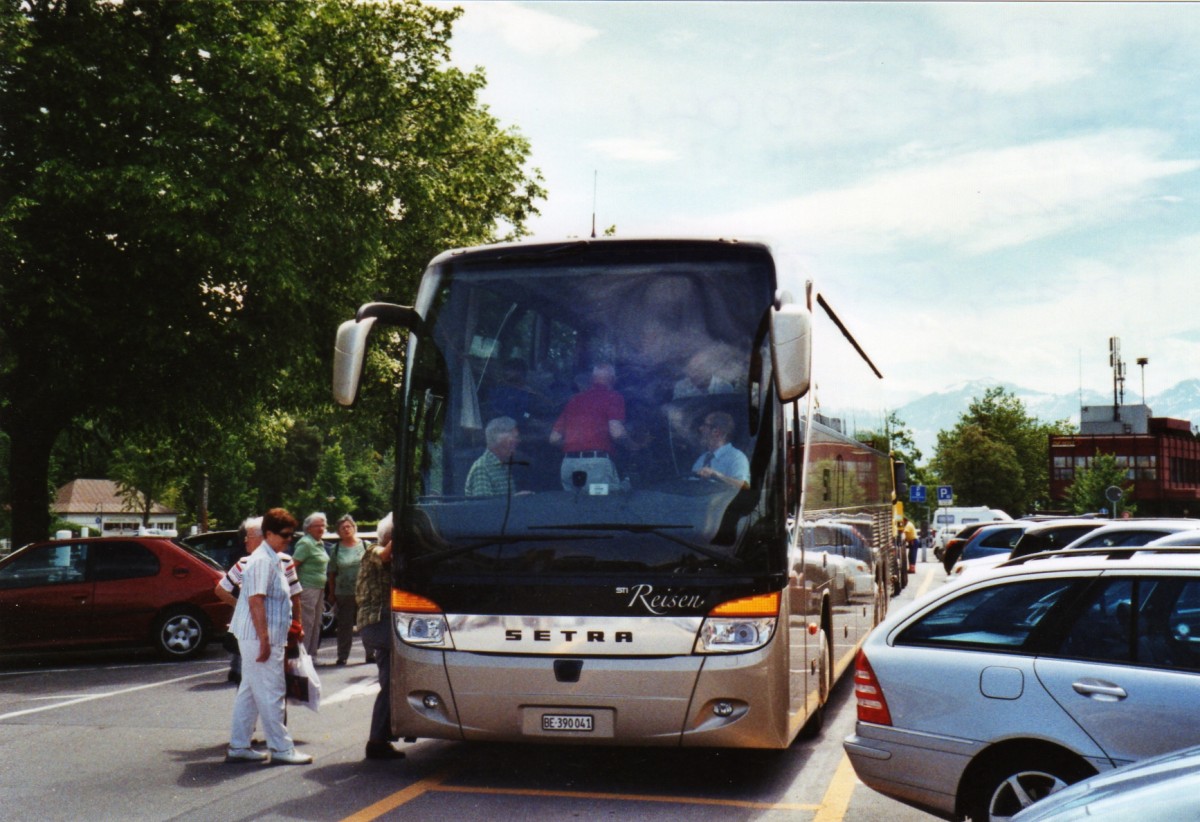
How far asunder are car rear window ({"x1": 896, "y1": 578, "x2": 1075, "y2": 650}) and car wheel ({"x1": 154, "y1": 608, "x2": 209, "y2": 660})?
39.8ft

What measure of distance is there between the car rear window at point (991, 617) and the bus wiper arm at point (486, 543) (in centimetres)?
186

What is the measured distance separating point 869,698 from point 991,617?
2.23 feet

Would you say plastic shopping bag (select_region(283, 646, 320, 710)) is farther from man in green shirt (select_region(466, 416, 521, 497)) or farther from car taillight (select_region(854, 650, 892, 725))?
car taillight (select_region(854, 650, 892, 725))

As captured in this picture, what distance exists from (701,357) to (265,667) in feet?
11.8

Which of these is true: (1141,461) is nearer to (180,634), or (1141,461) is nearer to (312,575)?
(180,634)

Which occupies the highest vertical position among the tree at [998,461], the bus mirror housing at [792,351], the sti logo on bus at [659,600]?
the tree at [998,461]

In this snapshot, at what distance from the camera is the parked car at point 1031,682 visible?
5293mm

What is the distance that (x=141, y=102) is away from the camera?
18.7 metres

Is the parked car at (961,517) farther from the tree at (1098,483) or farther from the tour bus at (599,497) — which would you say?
the tour bus at (599,497)

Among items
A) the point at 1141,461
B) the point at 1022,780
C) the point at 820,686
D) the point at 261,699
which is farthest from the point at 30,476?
the point at 1141,461

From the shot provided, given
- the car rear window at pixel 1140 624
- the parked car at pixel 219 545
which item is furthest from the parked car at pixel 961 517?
the car rear window at pixel 1140 624

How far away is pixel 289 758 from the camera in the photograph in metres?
8.57

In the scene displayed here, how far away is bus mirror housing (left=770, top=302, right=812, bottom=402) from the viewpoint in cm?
→ 679

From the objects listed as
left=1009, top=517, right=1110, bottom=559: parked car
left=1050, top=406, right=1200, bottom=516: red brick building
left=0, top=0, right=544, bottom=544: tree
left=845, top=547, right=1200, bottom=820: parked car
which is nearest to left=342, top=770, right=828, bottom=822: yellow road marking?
left=845, top=547, right=1200, bottom=820: parked car
